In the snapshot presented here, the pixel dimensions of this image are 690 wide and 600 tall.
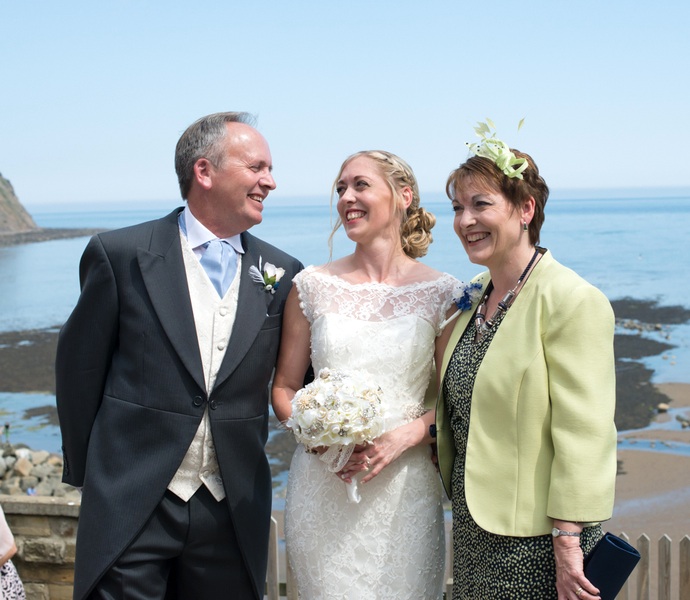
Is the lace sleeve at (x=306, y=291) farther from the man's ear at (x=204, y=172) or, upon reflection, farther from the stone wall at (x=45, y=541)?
the stone wall at (x=45, y=541)

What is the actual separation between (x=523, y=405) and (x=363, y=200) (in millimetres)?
1408

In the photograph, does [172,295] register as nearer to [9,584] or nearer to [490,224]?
[490,224]

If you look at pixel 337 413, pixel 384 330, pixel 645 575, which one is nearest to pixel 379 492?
pixel 337 413

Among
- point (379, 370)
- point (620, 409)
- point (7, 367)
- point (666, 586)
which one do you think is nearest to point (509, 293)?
point (379, 370)

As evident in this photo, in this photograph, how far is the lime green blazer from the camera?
3340 millimetres

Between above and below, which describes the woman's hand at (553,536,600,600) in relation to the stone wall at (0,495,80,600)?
above

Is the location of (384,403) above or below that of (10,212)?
above

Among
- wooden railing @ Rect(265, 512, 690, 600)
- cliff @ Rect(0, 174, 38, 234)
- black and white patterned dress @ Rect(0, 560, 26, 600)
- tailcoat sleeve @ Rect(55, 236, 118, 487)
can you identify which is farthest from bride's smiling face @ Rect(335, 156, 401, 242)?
cliff @ Rect(0, 174, 38, 234)

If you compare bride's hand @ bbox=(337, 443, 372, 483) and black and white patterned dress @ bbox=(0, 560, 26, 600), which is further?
black and white patterned dress @ bbox=(0, 560, 26, 600)

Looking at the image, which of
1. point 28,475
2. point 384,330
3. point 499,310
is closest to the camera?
point 499,310

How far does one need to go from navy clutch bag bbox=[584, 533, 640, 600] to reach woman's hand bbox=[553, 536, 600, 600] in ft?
0.11

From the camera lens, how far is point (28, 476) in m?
11.4

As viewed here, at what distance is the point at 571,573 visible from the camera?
10.7ft

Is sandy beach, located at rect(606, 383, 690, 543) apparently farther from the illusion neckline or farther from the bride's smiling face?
the bride's smiling face
